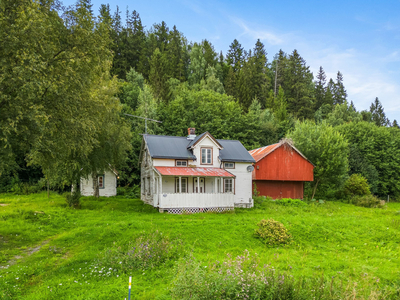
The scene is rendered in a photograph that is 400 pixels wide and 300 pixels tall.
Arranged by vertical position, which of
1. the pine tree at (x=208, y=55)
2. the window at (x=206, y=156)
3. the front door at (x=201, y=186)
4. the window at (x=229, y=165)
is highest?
the pine tree at (x=208, y=55)

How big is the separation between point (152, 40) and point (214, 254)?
6407cm

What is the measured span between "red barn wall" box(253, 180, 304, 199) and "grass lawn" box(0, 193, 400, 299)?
13.2m

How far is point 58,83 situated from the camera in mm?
12211

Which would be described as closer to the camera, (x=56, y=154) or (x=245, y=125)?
(x=56, y=154)

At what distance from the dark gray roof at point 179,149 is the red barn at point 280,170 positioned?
424cm

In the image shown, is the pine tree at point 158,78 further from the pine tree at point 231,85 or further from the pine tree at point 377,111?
the pine tree at point 377,111

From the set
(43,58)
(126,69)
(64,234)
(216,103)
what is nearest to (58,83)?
(43,58)

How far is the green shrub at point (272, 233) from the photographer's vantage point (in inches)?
571

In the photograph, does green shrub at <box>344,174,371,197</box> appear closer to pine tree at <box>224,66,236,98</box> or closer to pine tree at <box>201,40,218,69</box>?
pine tree at <box>224,66,236,98</box>

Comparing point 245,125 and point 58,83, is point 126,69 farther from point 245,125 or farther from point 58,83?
point 58,83

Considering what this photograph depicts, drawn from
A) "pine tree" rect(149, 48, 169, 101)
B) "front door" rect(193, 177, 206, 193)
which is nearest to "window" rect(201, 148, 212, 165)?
"front door" rect(193, 177, 206, 193)

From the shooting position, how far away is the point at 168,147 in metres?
26.2

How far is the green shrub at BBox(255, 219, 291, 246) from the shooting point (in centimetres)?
1451

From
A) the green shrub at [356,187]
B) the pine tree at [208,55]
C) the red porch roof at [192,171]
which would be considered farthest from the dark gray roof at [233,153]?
the pine tree at [208,55]
